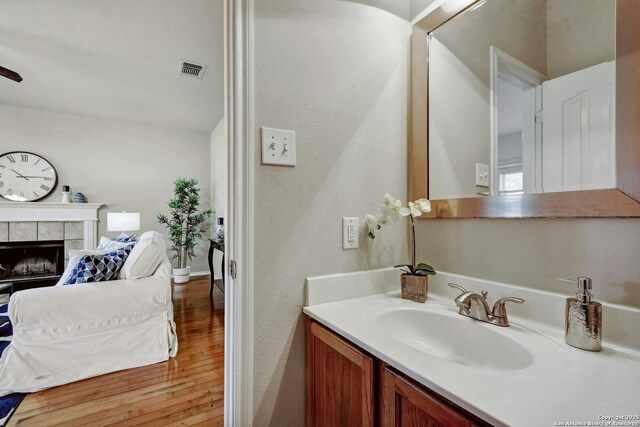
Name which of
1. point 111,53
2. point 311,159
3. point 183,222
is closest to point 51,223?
point 183,222

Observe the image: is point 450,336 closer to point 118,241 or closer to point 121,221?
point 118,241

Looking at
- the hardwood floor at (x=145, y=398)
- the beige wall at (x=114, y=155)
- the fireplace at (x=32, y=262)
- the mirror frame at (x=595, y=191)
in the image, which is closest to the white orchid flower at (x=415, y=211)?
the mirror frame at (x=595, y=191)

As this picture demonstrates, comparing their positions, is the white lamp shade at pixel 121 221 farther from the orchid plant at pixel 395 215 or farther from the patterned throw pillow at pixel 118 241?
the orchid plant at pixel 395 215

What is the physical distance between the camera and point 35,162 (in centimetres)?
379

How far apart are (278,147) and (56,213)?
4.48 metres

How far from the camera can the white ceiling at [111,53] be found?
201 centimetres

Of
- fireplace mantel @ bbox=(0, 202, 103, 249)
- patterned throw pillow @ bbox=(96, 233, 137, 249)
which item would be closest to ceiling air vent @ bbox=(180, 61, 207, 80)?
patterned throw pillow @ bbox=(96, 233, 137, 249)

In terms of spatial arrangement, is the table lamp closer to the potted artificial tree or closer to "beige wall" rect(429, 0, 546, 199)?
the potted artificial tree

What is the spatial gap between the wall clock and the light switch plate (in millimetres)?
4614

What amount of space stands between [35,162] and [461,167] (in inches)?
205

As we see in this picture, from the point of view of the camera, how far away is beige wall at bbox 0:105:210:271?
3814 millimetres

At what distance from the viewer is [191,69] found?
9.08ft

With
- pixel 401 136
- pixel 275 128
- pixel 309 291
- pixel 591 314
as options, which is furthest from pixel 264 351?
pixel 401 136

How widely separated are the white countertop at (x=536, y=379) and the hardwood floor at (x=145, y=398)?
136cm
